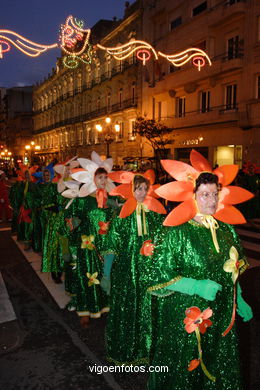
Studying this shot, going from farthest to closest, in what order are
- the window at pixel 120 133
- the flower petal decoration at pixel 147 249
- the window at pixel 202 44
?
the window at pixel 120 133
the window at pixel 202 44
the flower petal decoration at pixel 147 249

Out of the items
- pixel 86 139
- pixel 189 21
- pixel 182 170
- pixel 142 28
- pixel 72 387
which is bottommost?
pixel 72 387

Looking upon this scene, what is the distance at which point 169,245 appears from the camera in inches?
96.6

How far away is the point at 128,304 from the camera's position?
3.46 meters

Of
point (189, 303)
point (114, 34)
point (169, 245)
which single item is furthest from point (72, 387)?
point (114, 34)

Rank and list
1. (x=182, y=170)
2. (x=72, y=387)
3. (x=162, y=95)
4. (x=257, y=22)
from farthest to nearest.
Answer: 1. (x=162, y=95)
2. (x=257, y=22)
3. (x=72, y=387)
4. (x=182, y=170)

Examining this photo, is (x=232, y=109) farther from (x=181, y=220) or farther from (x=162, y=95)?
(x=181, y=220)

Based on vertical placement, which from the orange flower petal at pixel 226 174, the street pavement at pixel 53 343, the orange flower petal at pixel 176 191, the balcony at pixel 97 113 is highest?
the balcony at pixel 97 113

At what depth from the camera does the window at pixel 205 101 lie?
21250mm

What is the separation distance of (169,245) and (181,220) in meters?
0.20

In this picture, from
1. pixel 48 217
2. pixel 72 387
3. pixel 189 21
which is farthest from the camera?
pixel 189 21

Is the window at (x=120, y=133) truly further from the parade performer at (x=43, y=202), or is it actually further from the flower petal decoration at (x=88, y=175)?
the flower petal decoration at (x=88, y=175)

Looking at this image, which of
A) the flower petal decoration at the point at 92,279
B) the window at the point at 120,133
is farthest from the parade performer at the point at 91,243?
the window at the point at 120,133

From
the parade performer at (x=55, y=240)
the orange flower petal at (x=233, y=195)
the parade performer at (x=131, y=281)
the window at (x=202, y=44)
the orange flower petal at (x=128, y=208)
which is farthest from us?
the window at (x=202, y=44)

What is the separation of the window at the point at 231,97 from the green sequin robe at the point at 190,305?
18348 mm
